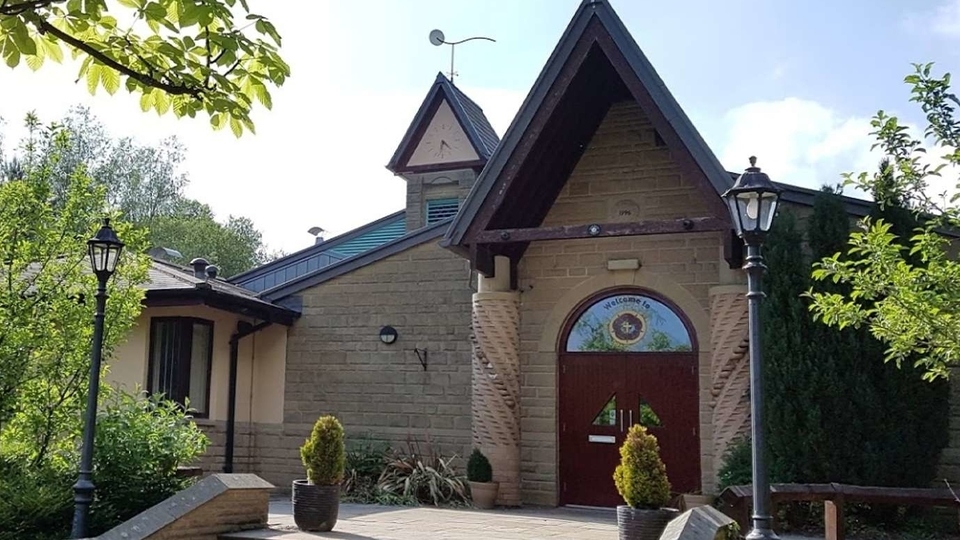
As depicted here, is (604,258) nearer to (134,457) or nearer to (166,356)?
(134,457)

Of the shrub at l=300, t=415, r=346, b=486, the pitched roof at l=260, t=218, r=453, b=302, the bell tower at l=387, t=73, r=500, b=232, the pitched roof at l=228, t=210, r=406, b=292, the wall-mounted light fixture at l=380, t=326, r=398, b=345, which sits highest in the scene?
the bell tower at l=387, t=73, r=500, b=232

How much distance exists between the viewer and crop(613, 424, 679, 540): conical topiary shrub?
8.26 meters

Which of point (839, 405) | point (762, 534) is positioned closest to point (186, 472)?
point (762, 534)

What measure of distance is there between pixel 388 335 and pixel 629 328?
375 centimetres

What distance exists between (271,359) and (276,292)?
109 cm

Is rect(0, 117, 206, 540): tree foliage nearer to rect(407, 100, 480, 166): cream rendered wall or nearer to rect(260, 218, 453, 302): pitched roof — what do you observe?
rect(260, 218, 453, 302): pitched roof

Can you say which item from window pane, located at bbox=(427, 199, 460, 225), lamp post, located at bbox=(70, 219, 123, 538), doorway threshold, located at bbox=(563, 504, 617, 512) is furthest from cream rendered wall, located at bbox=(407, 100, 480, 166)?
lamp post, located at bbox=(70, 219, 123, 538)

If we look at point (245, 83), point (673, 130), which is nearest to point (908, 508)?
point (673, 130)

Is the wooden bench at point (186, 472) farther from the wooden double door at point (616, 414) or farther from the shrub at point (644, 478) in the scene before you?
the shrub at point (644, 478)

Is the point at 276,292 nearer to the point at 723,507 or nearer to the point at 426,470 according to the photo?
the point at 426,470

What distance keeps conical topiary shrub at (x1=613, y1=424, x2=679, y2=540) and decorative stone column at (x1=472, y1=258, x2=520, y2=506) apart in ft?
14.0

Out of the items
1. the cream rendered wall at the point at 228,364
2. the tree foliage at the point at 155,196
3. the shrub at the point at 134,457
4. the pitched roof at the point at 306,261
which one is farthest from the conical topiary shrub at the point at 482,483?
the tree foliage at the point at 155,196

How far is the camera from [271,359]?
1512 centimetres

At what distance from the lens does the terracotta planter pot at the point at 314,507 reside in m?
9.38
